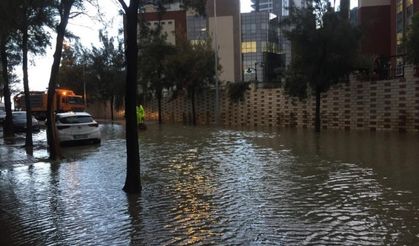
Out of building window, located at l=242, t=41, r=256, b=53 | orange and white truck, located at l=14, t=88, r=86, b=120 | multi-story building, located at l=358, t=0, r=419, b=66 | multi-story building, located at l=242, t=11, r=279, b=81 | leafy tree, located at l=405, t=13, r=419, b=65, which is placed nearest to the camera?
leafy tree, located at l=405, t=13, r=419, b=65

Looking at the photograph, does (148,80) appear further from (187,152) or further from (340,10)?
(187,152)

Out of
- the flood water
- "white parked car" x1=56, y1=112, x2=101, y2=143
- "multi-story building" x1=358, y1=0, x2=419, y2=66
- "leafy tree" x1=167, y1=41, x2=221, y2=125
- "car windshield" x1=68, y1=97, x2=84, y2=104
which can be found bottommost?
the flood water

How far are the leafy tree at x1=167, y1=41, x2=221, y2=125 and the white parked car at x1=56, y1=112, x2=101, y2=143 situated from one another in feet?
54.6

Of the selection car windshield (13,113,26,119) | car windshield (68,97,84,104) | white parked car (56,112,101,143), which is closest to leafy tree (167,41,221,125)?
car windshield (13,113,26,119)

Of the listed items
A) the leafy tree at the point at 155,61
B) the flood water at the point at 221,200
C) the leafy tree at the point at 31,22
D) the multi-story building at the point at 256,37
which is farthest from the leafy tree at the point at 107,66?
the flood water at the point at 221,200

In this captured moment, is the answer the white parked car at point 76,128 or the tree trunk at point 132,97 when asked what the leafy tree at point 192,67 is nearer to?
the white parked car at point 76,128

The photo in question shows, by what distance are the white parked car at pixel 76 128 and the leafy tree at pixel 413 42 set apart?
14135mm

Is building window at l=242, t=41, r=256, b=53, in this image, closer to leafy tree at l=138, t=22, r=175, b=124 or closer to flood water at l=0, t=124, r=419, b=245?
leafy tree at l=138, t=22, r=175, b=124

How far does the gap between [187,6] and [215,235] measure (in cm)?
683

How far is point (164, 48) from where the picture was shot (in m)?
43.3

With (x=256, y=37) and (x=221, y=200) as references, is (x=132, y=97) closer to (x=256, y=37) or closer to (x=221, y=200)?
(x=221, y=200)

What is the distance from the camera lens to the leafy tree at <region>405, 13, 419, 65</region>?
23177 mm

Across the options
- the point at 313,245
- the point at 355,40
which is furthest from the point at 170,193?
the point at 355,40

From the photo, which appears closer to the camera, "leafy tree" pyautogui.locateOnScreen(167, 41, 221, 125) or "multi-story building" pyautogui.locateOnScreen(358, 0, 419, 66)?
"leafy tree" pyautogui.locateOnScreen(167, 41, 221, 125)
